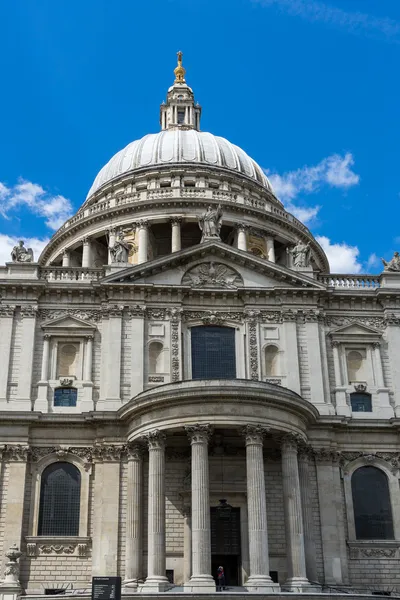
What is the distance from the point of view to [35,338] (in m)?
41.2

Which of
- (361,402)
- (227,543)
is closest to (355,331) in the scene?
(361,402)

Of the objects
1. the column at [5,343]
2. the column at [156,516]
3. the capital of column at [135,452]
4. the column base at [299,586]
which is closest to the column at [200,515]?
the column at [156,516]

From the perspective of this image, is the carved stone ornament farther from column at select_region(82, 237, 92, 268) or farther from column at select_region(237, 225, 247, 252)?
column at select_region(82, 237, 92, 268)

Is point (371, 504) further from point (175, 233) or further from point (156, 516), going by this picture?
point (175, 233)

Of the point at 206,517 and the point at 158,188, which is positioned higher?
the point at 158,188

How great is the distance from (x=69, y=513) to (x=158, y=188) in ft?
99.8

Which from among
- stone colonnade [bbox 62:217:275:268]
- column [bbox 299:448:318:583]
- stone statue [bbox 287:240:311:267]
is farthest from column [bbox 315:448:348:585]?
stone colonnade [bbox 62:217:275:268]

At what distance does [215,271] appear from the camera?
142 feet

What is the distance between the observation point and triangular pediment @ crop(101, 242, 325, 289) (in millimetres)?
42500

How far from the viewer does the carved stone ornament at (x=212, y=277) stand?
42.9m

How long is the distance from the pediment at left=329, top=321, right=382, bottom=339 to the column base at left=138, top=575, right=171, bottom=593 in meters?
16.4

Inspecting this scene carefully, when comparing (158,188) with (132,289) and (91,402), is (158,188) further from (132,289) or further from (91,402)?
(91,402)

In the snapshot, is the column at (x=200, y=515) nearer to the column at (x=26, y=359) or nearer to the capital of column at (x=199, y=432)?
the capital of column at (x=199, y=432)

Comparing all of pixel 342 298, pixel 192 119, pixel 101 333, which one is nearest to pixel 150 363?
pixel 101 333
